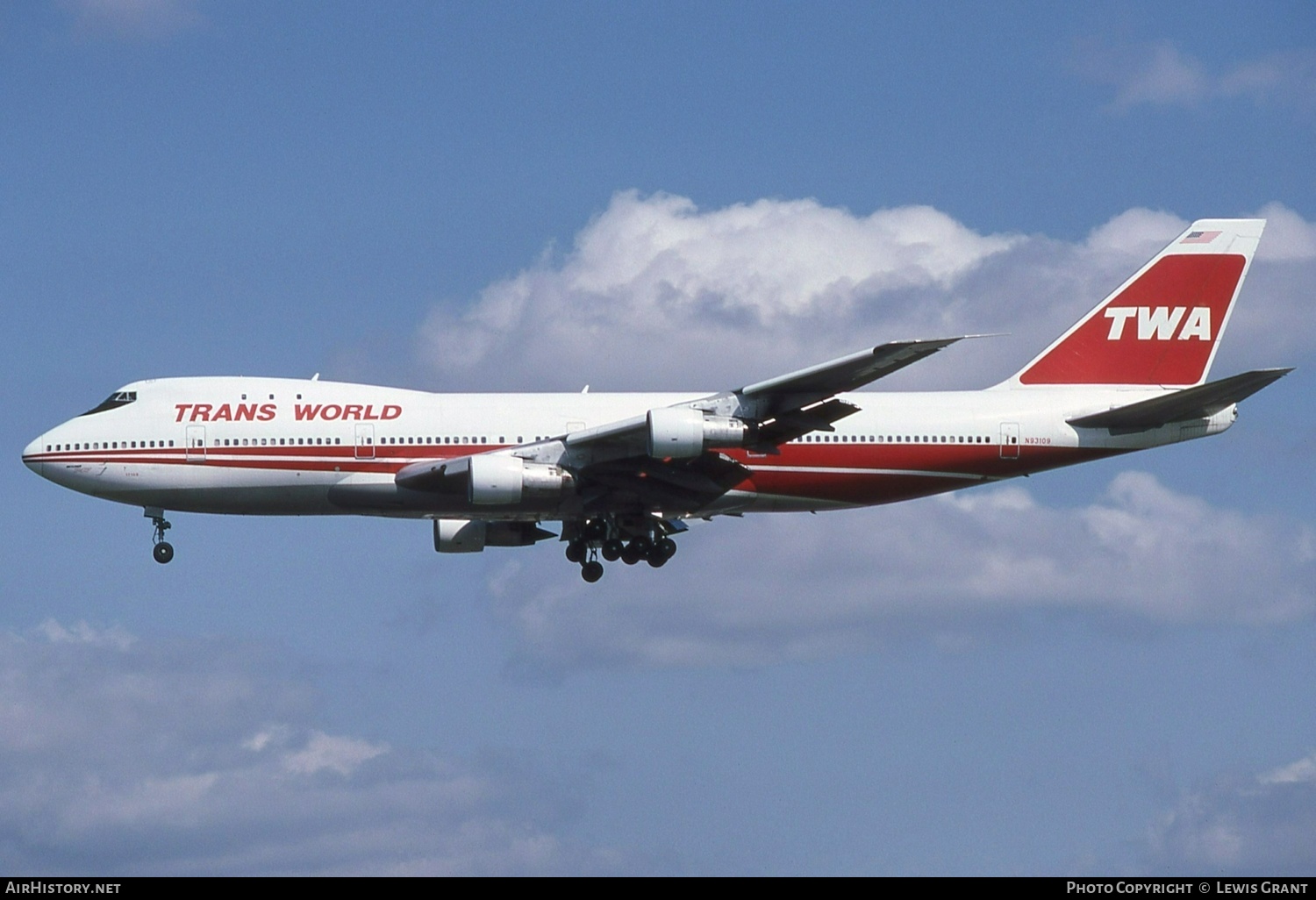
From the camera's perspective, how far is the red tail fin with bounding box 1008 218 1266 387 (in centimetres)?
5006

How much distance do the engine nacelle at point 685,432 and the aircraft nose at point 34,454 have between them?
16901 millimetres

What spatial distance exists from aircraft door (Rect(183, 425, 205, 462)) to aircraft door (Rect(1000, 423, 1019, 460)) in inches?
839

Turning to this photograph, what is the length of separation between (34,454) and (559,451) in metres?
14.4

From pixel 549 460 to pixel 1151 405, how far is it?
1605 cm

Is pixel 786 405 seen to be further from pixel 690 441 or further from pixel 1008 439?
pixel 1008 439

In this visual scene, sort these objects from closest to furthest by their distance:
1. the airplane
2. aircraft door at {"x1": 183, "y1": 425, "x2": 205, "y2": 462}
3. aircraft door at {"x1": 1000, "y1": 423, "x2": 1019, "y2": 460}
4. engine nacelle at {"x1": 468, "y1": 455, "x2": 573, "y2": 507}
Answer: engine nacelle at {"x1": 468, "y1": 455, "x2": 573, "y2": 507} < the airplane < aircraft door at {"x1": 183, "y1": 425, "x2": 205, "y2": 462} < aircraft door at {"x1": 1000, "y1": 423, "x2": 1019, "y2": 460}

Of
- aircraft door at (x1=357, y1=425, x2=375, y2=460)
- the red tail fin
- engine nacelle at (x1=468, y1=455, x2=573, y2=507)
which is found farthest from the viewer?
the red tail fin

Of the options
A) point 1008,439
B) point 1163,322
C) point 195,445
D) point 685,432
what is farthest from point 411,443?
point 1163,322

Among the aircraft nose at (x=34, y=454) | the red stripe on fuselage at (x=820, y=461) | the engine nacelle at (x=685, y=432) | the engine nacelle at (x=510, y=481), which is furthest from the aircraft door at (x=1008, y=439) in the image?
the aircraft nose at (x=34, y=454)

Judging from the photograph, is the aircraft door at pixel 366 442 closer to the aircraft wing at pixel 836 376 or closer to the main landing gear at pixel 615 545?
the main landing gear at pixel 615 545

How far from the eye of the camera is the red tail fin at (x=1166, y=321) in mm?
50062

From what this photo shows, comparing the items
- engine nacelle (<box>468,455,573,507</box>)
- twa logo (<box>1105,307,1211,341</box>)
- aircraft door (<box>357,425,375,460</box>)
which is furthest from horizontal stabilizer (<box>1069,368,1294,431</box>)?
aircraft door (<box>357,425,375,460</box>)

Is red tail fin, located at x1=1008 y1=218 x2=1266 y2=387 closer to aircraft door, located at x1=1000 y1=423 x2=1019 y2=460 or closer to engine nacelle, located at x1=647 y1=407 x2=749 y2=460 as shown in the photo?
aircraft door, located at x1=1000 y1=423 x2=1019 y2=460
